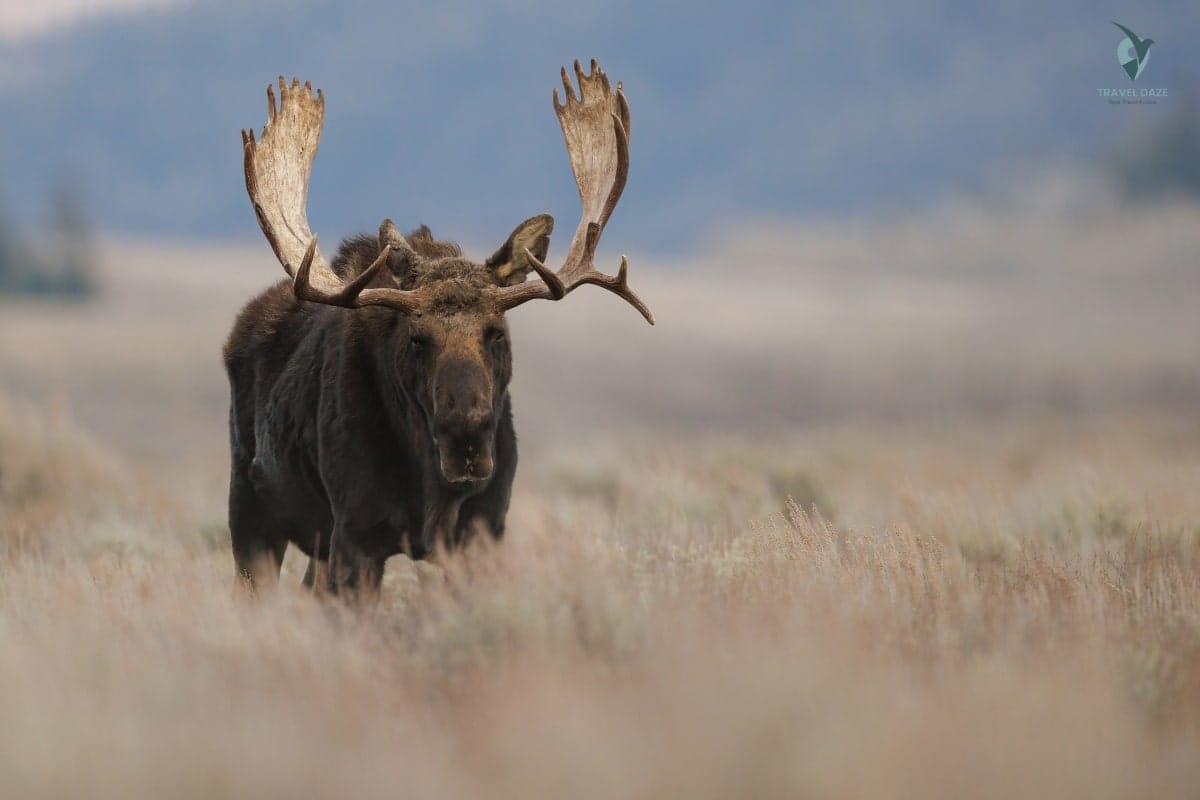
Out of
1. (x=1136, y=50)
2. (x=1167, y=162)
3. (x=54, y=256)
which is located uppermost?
(x=1167, y=162)

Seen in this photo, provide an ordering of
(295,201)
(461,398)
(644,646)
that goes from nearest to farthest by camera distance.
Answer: (644,646)
(461,398)
(295,201)

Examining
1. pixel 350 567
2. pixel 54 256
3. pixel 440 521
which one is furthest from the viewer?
pixel 54 256

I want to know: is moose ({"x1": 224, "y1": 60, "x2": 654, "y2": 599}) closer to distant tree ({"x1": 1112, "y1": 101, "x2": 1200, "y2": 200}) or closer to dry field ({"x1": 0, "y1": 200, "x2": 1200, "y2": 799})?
dry field ({"x1": 0, "y1": 200, "x2": 1200, "y2": 799})

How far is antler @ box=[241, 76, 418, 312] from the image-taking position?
6875mm

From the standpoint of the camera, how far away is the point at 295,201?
7.91 m

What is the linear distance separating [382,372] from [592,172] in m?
1.59

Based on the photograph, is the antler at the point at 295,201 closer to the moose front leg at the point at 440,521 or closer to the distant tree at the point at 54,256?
the moose front leg at the point at 440,521

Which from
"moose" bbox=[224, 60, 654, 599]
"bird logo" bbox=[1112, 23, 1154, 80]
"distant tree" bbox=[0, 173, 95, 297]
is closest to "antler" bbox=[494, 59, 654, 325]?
"moose" bbox=[224, 60, 654, 599]

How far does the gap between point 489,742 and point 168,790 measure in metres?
0.91

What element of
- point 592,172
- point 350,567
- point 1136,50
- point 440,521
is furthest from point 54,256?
point 440,521

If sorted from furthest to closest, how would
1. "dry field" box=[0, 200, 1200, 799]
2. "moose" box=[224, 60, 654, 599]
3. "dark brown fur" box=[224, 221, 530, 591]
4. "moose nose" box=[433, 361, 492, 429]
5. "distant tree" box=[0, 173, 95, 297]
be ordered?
1. "distant tree" box=[0, 173, 95, 297]
2. "moose" box=[224, 60, 654, 599]
3. "dark brown fur" box=[224, 221, 530, 591]
4. "moose nose" box=[433, 361, 492, 429]
5. "dry field" box=[0, 200, 1200, 799]

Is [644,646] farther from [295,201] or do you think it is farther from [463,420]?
[295,201]

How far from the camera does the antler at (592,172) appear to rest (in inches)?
284

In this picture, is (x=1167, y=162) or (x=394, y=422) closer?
(x=394, y=422)
